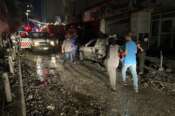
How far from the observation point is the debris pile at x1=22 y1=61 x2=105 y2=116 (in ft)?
18.8

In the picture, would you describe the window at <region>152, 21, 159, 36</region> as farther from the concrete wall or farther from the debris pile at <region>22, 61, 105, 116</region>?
the concrete wall

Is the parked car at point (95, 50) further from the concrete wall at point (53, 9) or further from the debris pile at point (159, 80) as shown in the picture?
the concrete wall at point (53, 9)

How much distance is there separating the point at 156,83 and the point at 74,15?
83.6 feet

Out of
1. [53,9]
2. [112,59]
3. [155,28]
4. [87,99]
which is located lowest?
[87,99]

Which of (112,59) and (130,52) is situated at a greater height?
(130,52)

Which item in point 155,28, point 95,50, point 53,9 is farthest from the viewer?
point 53,9

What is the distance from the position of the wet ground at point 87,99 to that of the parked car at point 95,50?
267 centimetres

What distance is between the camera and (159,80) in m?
9.21

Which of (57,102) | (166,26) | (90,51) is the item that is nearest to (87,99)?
(57,102)

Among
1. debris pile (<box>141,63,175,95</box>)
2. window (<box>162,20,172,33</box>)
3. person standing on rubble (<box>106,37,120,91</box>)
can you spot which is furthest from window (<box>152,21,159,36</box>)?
person standing on rubble (<box>106,37,120,91</box>)

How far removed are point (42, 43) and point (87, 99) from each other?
46.9 ft

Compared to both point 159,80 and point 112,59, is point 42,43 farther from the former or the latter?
point 112,59

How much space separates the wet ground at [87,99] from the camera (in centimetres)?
575

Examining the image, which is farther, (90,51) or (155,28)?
(155,28)
